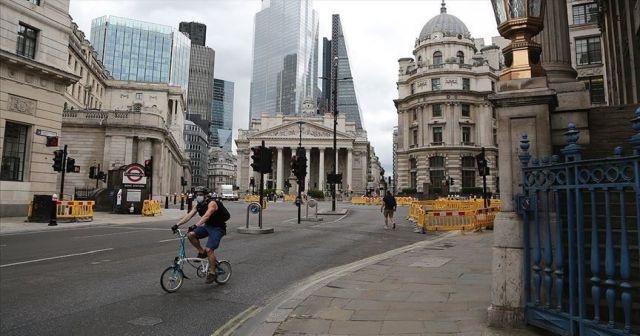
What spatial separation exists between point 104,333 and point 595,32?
4418 centimetres

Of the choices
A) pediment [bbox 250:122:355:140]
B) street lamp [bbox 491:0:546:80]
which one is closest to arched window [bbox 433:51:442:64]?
pediment [bbox 250:122:355:140]

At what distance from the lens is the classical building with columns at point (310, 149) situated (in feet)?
344

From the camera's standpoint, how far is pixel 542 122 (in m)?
4.59

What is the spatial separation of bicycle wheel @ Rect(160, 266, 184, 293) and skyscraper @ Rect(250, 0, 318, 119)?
149668mm

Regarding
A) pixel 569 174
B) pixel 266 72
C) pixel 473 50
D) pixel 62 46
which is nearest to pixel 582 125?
pixel 569 174

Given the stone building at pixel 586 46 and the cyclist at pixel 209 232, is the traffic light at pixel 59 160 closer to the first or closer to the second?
the cyclist at pixel 209 232

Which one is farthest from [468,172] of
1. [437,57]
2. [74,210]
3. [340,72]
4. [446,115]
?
[340,72]

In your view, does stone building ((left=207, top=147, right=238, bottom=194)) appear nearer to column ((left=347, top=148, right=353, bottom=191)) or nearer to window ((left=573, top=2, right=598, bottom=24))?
column ((left=347, top=148, right=353, bottom=191))

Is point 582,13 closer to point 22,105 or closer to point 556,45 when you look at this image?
point 556,45

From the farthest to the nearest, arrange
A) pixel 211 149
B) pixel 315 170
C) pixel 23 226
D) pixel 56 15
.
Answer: pixel 211 149, pixel 315 170, pixel 56 15, pixel 23 226

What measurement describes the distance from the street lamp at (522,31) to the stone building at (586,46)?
37.1 meters

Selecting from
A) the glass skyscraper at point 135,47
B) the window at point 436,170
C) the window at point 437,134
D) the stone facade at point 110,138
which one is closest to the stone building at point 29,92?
the stone facade at point 110,138

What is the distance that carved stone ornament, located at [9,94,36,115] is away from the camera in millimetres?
22375

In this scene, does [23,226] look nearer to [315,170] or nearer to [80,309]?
[80,309]
